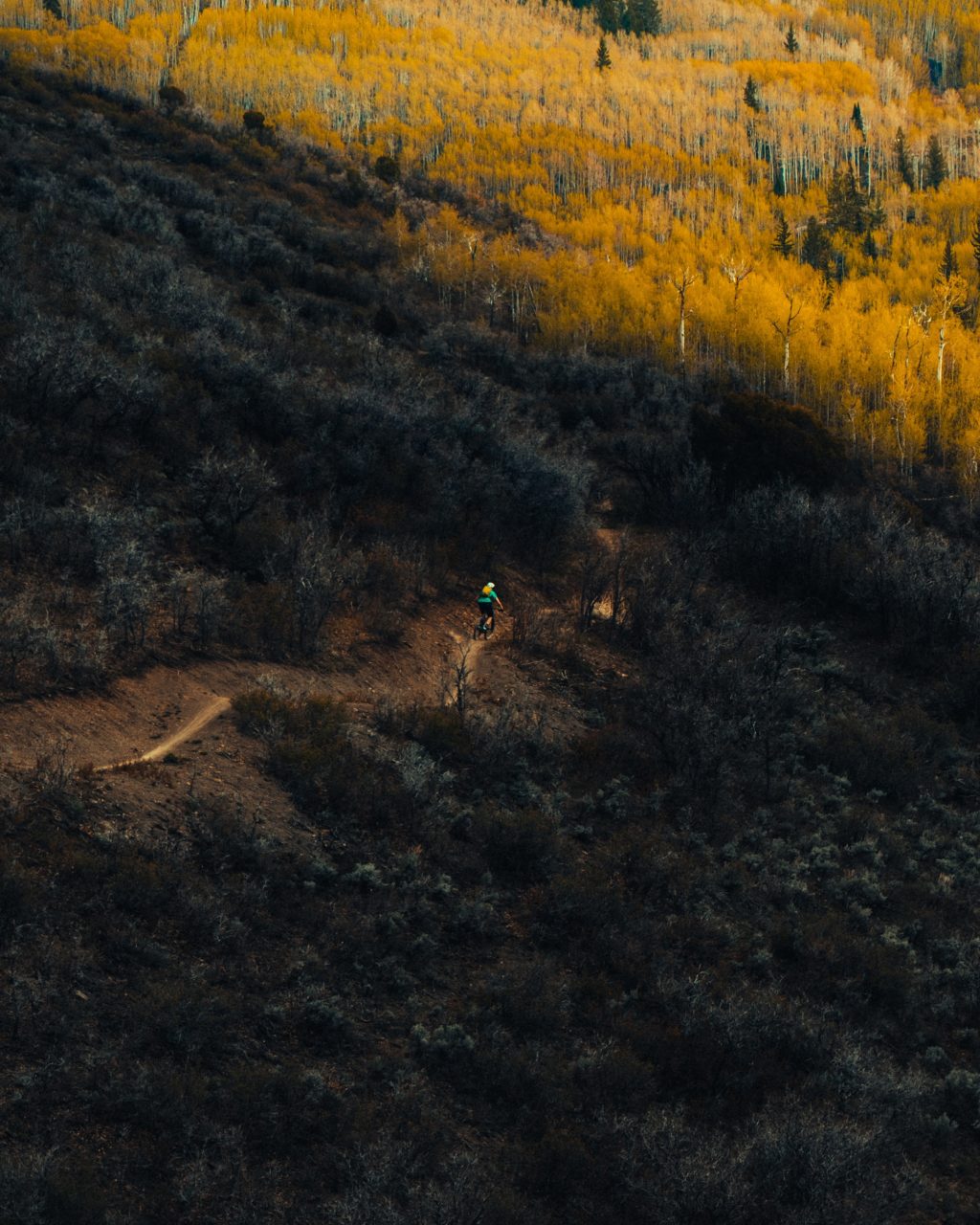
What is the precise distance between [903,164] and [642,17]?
5812cm

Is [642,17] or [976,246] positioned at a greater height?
[642,17]

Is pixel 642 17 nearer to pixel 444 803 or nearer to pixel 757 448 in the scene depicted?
pixel 757 448

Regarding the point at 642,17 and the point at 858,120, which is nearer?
the point at 858,120

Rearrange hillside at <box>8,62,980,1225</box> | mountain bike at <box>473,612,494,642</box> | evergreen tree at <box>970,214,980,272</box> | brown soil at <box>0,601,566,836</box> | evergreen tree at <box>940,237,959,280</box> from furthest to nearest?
1. evergreen tree at <box>970,214,980,272</box>
2. evergreen tree at <box>940,237,959,280</box>
3. mountain bike at <box>473,612,494,642</box>
4. brown soil at <box>0,601,566,836</box>
5. hillside at <box>8,62,980,1225</box>

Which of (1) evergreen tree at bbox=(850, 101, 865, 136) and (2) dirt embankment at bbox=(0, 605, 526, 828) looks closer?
(2) dirt embankment at bbox=(0, 605, 526, 828)

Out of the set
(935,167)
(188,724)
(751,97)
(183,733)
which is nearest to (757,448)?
(188,724)

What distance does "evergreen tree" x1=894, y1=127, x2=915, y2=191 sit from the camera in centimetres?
10700

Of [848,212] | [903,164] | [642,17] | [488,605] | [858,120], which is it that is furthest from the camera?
[642,17]

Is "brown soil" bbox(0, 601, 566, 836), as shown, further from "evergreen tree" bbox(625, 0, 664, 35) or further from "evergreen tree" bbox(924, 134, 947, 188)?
"evergreen tree" bbox(625, 0, 664, 35)

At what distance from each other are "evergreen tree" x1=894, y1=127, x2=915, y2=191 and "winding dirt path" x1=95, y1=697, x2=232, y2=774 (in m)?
109

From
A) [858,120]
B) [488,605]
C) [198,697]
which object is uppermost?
[858,120]

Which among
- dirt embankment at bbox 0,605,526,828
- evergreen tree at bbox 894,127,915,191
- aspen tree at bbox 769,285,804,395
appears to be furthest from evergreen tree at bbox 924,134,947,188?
dirt embankment at bbox 0,605,526,828

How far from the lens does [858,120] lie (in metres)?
118

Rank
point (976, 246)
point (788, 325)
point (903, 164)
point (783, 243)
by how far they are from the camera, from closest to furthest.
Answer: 1. point (788, 325)
2. point (976, 246)
3. point (783, 243)
4. point (903, 164)
